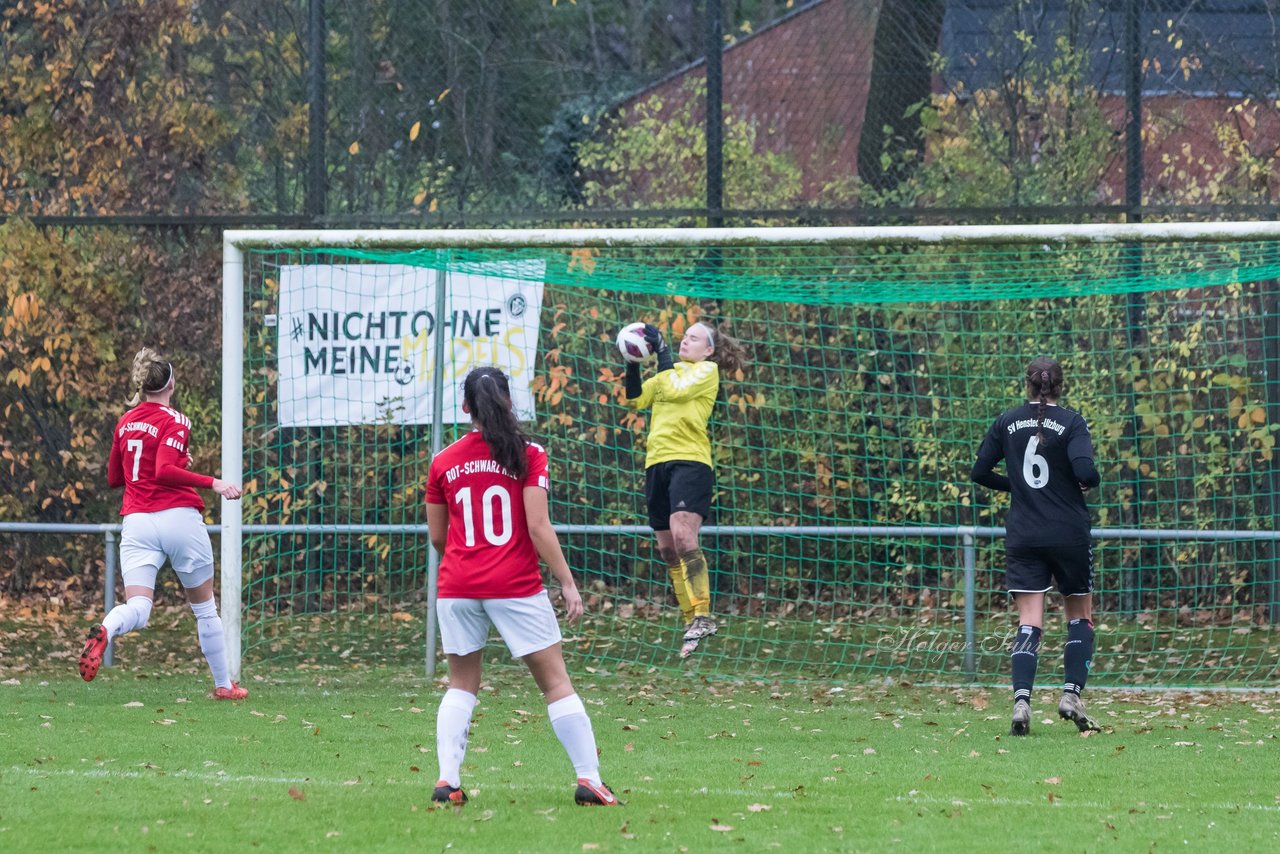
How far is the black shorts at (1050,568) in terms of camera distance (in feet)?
25.5

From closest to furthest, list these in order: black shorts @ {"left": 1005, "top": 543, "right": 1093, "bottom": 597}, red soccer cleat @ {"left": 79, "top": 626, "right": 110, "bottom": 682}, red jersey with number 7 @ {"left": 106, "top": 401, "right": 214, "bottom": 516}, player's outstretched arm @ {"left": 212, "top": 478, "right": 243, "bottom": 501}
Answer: black shorts @ {"left": 1005, "top": 543, "right": 1093, "bottom": 597} < red soccer cleat @ {"left": 79, "top": 626, "right": 110, "bottom": 682} < player's outstretched arm @ {"left": 212, "top": 478, "right": 243, "bottom": 501} < red jersey with number 7 @ {"left": 106, "top": 401, "right": 214, "bottom": 516}

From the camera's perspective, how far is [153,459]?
28.1 ft

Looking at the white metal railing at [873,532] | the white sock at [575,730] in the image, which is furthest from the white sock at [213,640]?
the white sock at [575,730]

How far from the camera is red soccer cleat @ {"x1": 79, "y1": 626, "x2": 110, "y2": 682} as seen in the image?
8016 mm

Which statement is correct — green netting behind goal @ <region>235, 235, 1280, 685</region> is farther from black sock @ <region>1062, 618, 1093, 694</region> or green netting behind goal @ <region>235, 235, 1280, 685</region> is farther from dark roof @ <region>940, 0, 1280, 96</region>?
black sock @ <region>1062, 618, 1093, 694</region>

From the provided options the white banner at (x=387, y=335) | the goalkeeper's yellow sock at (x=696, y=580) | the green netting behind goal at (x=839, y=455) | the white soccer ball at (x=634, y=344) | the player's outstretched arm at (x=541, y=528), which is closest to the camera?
the player's outstretched arm at (x=541, y=528)

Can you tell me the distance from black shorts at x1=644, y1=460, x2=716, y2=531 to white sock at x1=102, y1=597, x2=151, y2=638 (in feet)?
9.70

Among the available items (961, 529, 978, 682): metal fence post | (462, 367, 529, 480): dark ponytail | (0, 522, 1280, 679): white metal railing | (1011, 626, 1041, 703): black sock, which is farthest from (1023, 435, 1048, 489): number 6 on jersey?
(462, 367, 529, 480): dark ponytail

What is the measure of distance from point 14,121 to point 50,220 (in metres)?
1.07

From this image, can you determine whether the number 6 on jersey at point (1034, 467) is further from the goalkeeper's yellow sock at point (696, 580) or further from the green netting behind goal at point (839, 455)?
the green netting behind goal at point (839, 455)

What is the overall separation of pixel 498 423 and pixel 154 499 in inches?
144

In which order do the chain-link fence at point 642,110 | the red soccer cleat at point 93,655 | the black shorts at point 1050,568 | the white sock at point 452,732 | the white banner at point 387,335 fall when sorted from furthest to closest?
the chain-link fence at point 642,110 < the white banner at point 387,335 < the red soccer cleat at point 93,655 < the black shorts at point 1050,568 < the white sock at point 452,732

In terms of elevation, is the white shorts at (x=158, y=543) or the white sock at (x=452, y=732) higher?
the white shorts at (x=158, y=543)

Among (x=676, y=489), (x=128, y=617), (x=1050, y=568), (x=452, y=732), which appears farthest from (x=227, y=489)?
(x=1050, y=568)
